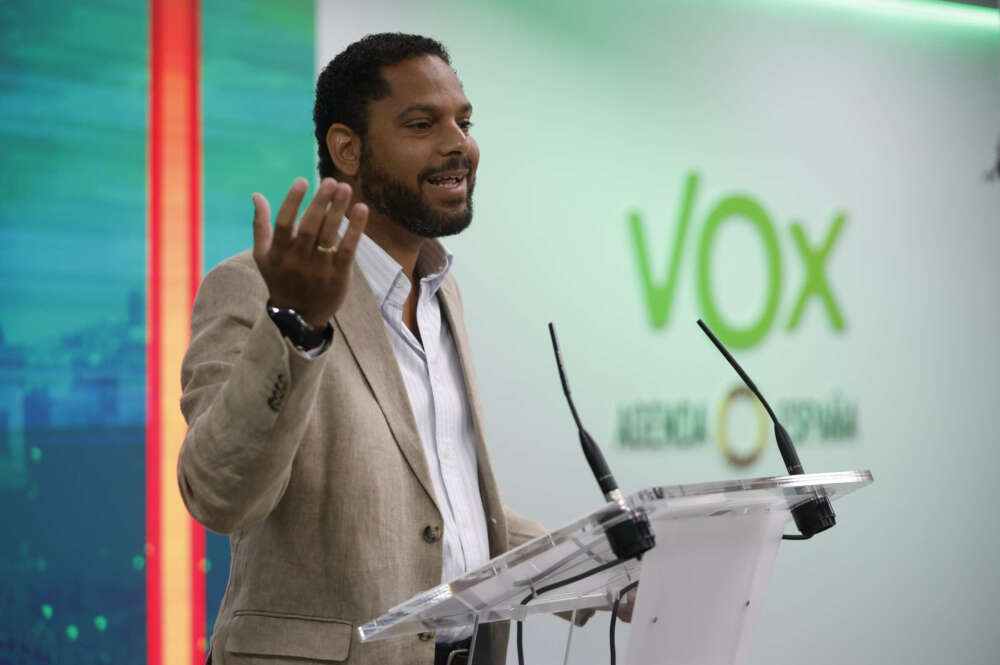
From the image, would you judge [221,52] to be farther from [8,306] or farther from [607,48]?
[607,48]

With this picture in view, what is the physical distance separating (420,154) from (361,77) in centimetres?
20

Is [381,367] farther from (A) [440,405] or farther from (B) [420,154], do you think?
(B) [420,154]

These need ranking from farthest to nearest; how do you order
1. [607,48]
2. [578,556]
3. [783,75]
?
[783,75], [607,48], [578,556]

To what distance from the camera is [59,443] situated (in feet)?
8.78

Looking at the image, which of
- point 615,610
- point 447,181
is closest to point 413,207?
point 447,181

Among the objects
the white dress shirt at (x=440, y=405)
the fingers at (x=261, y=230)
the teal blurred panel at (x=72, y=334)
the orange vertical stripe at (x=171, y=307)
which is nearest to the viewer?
the fingers at (x=261, y=230)

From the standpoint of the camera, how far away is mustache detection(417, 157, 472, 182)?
1.67 meters

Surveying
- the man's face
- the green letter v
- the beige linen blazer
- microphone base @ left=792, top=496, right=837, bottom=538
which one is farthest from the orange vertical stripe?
microphone base @ left=792, top=496, right=837, bottom=538

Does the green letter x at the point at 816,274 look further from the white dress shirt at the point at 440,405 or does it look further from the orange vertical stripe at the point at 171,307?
the white dress shirt at the point at 440,405

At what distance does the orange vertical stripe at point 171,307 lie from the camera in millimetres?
2760

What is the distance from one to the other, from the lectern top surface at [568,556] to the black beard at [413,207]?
718 mm

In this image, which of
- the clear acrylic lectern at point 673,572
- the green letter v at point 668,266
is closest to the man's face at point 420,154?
the clear acrylic lectern at point 673,572

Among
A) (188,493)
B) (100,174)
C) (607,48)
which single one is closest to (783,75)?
(607,48)

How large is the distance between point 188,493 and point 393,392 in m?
0.37
